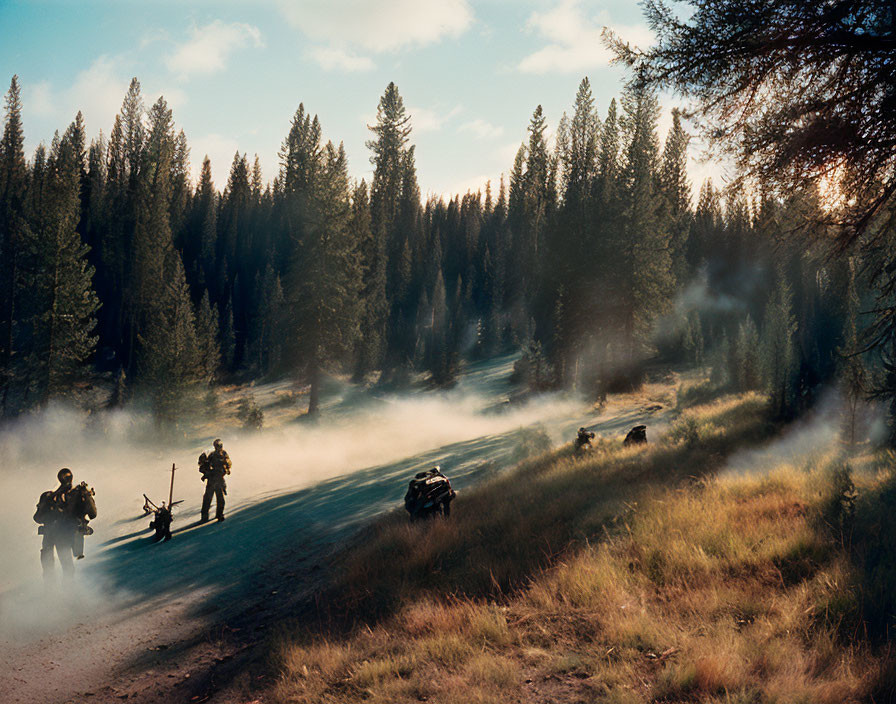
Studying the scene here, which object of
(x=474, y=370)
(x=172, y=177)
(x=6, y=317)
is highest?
(x=172, y=177)

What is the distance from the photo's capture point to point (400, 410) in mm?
35781

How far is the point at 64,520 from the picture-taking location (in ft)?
30.6

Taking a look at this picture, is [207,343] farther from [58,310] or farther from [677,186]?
[677,186]

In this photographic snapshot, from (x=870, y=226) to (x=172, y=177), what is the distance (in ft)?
269

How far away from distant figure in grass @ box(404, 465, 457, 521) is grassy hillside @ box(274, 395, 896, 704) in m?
0.76

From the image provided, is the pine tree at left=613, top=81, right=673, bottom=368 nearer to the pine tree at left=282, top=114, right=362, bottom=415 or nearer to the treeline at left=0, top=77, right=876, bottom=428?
the treeline at left=0, top=77, right=876, bottom=428

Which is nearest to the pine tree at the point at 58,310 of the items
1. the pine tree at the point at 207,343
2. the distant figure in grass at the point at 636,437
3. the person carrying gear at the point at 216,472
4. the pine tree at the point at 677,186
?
the pine tree at the point at 207,343

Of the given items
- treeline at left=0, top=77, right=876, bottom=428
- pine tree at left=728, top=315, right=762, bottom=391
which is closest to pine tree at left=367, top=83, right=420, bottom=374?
treeline at left=0, top=77, right=876, bottom=428

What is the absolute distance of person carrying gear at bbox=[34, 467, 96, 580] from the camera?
923cm

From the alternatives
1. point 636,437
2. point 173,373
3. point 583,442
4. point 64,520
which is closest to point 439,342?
point 173,373

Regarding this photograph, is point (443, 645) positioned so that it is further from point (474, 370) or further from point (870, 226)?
point (474, 370)

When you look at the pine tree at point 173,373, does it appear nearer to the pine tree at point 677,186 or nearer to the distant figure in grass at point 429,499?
the distant figure in grass at point 429,499

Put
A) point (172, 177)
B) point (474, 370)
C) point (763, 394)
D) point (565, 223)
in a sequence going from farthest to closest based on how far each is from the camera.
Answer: point (172, 177) < point (474, 370) < point (565, 223) < point (763, 394)

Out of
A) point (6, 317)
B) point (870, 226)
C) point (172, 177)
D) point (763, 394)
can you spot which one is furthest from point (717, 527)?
point (172, 177)
